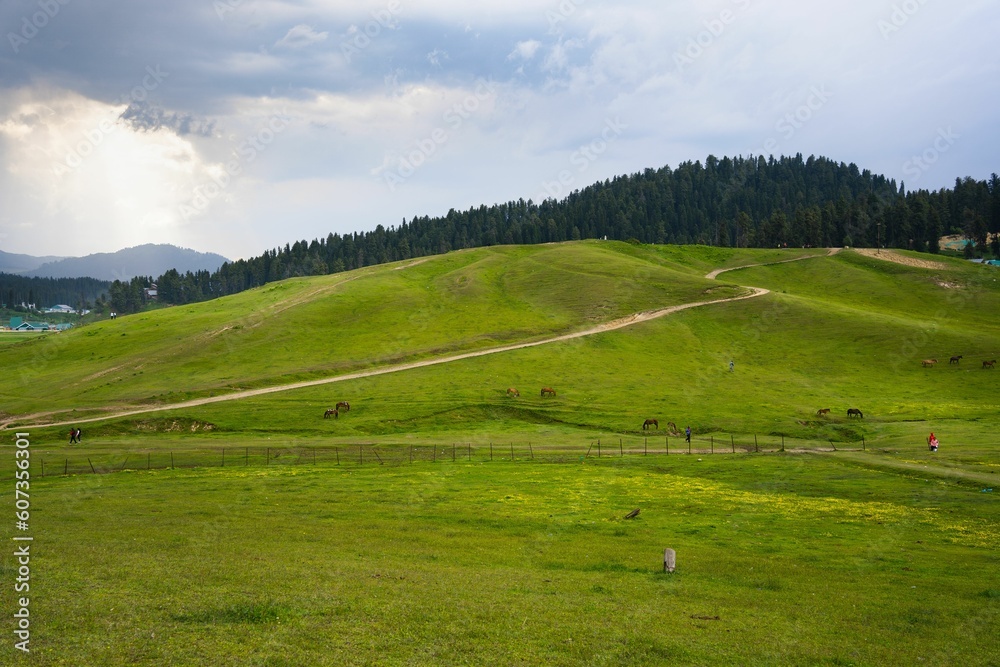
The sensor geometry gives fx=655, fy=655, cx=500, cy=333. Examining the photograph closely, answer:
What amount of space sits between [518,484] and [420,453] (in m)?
16.9

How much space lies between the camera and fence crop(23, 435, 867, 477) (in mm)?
57428

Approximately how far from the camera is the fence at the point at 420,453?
5743 cm

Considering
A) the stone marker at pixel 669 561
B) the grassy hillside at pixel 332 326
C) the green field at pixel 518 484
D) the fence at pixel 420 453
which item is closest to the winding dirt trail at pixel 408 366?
the green field at pixel 518 484

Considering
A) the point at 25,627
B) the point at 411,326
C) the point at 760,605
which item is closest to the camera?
the point at 25,627

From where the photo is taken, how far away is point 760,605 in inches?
942

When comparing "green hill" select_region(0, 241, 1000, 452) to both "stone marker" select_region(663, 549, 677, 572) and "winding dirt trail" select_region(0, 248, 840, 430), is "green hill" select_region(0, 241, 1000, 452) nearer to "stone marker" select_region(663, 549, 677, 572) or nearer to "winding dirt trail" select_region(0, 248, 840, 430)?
"winding dirt trail" select_region(0, 248, 840, 430)

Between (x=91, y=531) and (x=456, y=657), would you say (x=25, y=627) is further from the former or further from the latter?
(x=91, y=531)

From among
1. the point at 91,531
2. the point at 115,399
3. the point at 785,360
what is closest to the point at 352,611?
the point at 91,531

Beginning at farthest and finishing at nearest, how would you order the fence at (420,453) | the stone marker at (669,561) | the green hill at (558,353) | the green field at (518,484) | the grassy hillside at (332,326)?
1. the grassy hillside at (332,326)
2. the green hill at (558,353)
3. the fence at (420,453)
4. the stone marker at (669,561)
5. the green field at (518,484)

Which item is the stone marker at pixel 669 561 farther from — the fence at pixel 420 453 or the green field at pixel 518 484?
the fence at pixel 420 453

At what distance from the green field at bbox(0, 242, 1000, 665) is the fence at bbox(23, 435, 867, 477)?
0.49m

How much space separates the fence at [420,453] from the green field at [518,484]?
0.49m

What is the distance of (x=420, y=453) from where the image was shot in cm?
6334

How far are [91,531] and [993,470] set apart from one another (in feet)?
191
